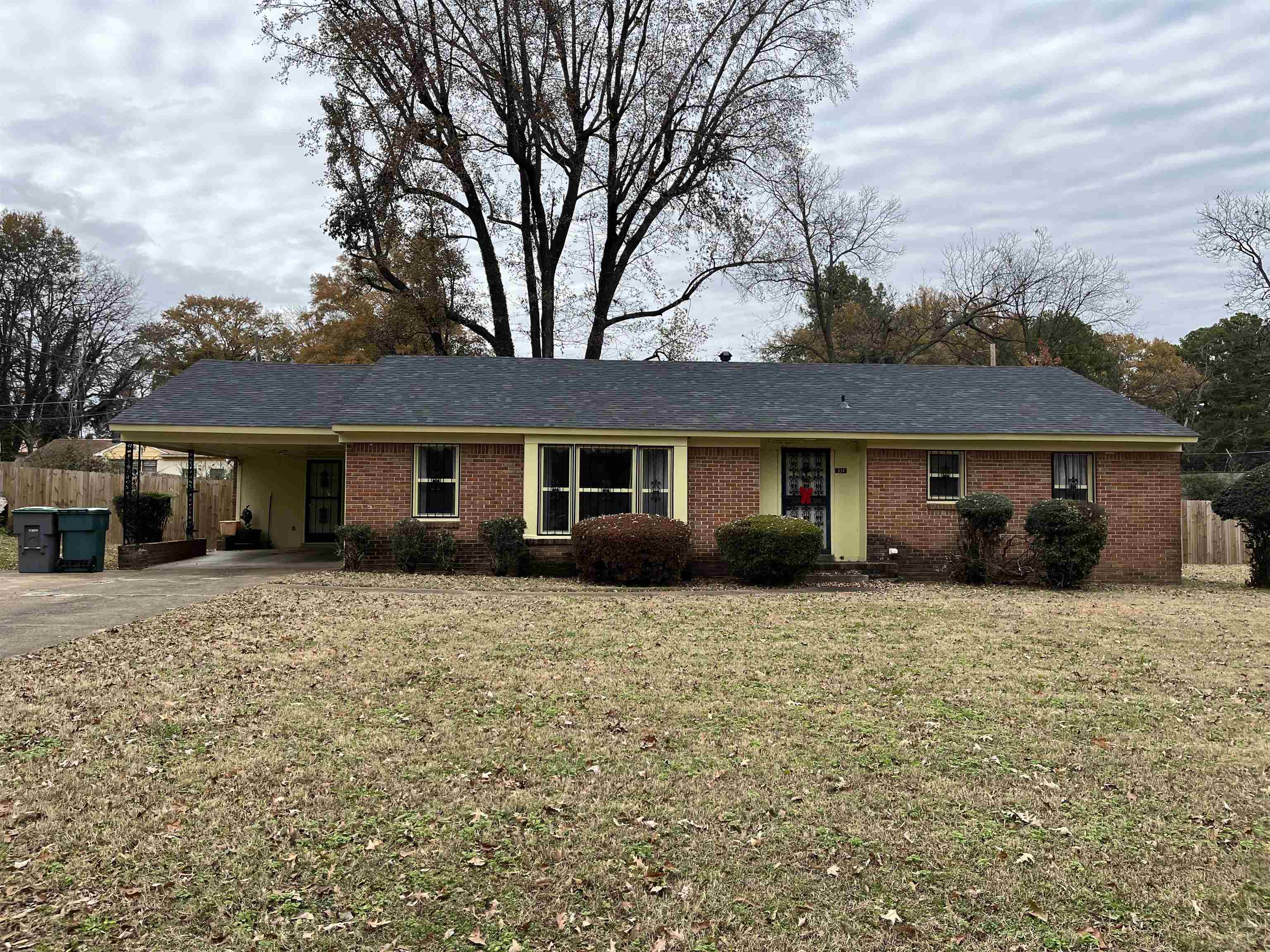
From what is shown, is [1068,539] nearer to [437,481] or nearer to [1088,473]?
[1088,473]

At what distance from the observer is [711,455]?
52.0 ft

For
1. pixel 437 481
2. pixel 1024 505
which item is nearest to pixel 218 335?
pixel 437 481

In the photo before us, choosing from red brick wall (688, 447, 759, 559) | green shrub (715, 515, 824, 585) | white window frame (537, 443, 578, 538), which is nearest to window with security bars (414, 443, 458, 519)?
white window frame (537, 443, 578, 538)

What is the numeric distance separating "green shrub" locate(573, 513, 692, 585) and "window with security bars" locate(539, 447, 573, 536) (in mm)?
1156

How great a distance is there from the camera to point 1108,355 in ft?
128

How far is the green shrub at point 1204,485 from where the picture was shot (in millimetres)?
27641

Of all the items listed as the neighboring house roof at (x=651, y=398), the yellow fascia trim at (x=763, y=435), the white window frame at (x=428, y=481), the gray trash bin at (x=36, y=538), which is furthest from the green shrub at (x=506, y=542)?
the gray trash bin at (x=36, y=538)

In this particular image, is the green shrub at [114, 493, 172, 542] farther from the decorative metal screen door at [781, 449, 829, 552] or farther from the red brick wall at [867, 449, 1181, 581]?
the red brick wall at [867, 449, 1181, 581]

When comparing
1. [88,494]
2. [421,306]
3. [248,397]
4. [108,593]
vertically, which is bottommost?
[108,593]

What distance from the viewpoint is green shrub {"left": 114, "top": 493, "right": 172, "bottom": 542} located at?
16.4 m

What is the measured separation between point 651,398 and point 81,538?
405 inches

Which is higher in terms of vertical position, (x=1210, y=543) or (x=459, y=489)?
(x=459, y=489)

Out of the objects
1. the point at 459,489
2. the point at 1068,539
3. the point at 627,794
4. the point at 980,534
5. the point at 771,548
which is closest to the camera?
the point at 627,794

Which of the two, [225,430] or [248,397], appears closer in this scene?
[225,430]
